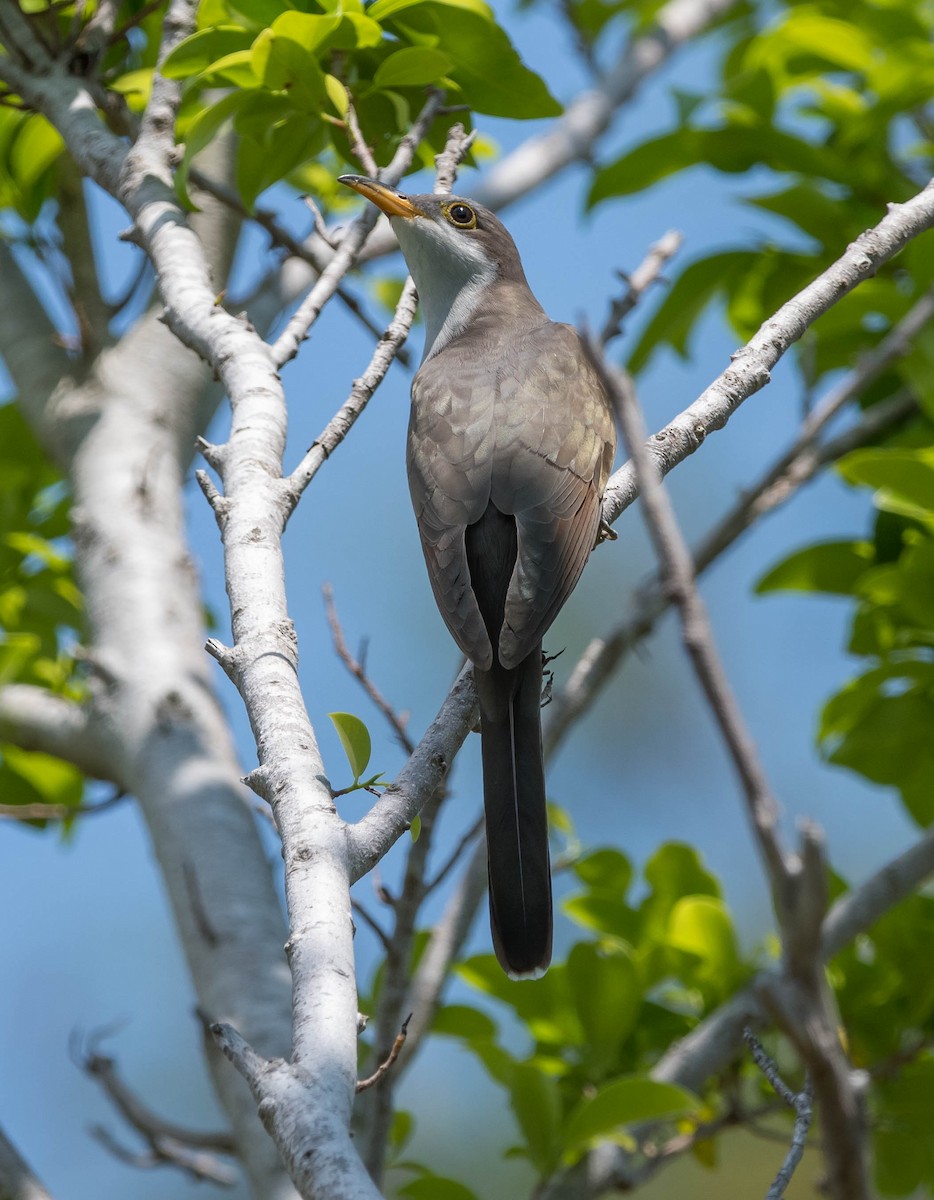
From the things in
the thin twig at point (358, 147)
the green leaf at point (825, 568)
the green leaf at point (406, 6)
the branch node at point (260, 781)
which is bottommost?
the branch node at point (260, 781)

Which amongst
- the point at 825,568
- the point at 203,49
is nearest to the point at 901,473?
the point at 825,568

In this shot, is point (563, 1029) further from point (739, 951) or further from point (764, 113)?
point (764, 113)

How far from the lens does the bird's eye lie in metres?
4.17

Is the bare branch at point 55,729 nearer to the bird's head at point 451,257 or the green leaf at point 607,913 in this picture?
the green leaf at point 607,913

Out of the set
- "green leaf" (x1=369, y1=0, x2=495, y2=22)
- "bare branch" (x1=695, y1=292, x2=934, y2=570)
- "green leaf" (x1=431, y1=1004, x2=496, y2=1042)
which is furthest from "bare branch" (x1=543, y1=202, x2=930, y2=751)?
"green leaf" (x1=369, y1=0, x2=495, y2=22)

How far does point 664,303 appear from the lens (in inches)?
172

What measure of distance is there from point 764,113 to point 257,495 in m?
2.60

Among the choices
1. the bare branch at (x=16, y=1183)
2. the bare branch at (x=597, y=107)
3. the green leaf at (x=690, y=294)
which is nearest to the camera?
the bare branch at (x=16, y=1183)

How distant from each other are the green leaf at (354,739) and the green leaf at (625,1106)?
3.75 feet

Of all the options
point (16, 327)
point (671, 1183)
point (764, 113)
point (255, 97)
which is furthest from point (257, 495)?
point (671, 1183)

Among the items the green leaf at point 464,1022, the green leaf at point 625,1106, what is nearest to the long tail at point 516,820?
the green leaf at point 625,1106

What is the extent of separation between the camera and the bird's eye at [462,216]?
4172mm

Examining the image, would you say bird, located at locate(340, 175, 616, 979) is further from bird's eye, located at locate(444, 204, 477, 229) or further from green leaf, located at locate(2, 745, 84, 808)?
green leaf, located at locate(2, 745, 84, 808)

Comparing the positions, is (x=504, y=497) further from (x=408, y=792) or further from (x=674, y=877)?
(x=408, y=792)
